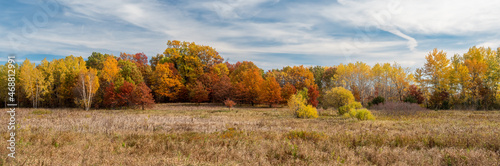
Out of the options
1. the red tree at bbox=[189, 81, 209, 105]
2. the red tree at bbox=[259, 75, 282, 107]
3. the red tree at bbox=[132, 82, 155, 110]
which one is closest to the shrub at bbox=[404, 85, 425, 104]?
the red tree at bbox=[259, 75, 282, 107]

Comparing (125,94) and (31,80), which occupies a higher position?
(31,80)

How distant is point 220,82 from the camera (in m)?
51.8

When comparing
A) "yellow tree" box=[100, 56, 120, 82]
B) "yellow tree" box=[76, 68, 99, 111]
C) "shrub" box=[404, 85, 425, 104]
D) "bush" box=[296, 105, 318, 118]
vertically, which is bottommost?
"bush" box=[296, 105, 318, 118]

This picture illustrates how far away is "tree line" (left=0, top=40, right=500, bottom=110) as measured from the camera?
1559 inches

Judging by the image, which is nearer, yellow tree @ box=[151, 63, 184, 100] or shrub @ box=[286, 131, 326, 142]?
shrub @ box=[286, 131, 326, 142]

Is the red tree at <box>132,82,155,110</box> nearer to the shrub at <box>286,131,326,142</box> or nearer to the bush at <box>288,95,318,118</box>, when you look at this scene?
the bush at <box>288,95,318,118</box>

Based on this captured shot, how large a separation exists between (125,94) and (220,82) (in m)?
18.1

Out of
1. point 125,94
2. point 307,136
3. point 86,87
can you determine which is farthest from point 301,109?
point 86,87

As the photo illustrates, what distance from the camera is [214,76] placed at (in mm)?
55438

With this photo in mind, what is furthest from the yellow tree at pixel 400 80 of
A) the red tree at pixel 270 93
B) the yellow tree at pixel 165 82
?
the yellow tree at pixel 165 82

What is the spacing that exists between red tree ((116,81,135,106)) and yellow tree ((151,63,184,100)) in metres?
12.0

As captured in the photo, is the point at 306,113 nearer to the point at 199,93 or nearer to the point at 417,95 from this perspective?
the point at 199,93

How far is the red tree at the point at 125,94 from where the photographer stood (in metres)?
38.4

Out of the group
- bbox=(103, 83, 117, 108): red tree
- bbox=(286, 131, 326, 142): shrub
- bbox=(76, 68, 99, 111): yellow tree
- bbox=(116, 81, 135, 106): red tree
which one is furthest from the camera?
bbox=(103, 83, 117, 108): red tree
